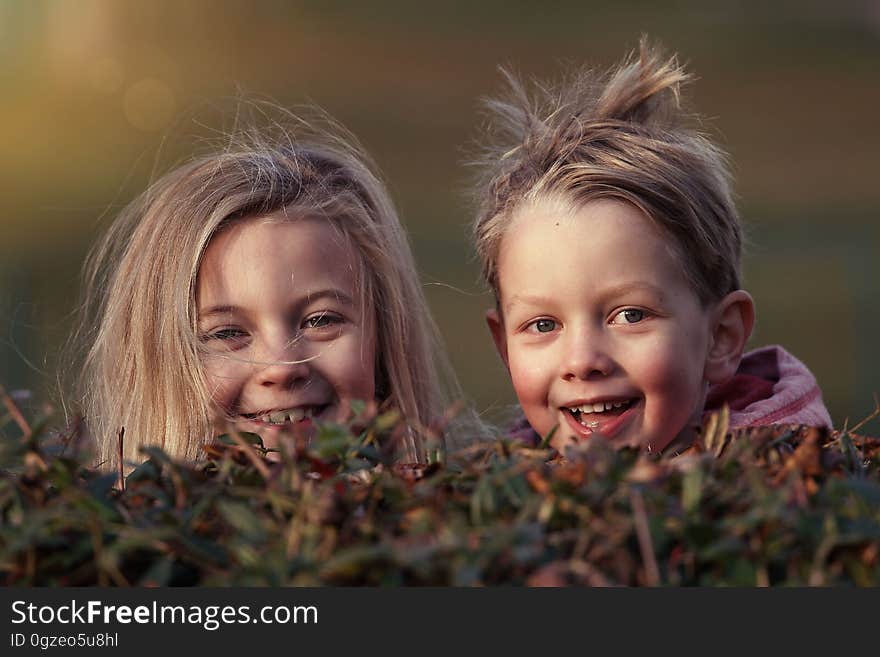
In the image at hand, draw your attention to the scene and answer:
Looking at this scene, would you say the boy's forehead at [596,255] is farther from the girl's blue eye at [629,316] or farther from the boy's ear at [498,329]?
the boy's ear at [498,329]

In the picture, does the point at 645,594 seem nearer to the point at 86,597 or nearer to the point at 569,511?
the point at 569,511

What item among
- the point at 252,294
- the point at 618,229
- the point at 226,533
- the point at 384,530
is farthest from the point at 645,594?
the point at 252,294

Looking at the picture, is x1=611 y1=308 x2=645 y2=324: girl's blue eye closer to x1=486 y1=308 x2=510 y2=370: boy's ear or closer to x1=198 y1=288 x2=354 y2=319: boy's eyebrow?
x1=486 y1=308 x2=510 y2=370: boy's ear

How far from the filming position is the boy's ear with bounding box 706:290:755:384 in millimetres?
2316

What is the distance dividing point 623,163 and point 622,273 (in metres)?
0.27

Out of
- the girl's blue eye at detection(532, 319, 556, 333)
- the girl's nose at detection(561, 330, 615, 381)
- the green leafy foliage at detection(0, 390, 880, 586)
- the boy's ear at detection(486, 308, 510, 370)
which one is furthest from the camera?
the boy's ear at detection(486, 308, 510, 370)

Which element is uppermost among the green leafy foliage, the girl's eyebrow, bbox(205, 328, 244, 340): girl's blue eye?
the girl's eyebrow

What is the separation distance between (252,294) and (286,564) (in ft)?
5.47

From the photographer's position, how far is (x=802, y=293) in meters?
7.79

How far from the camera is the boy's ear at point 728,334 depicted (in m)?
2.32

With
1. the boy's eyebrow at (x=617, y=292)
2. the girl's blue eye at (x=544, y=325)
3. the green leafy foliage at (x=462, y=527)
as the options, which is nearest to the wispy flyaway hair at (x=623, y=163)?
the boy's eyebrow at (x=617, y=292)

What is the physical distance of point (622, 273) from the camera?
2.12 meters

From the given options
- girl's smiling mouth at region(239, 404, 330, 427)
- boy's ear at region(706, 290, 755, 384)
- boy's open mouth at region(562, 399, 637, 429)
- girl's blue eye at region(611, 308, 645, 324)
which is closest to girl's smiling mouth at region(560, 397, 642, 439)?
boy's open mouth at region(562, 399, 637, 429)

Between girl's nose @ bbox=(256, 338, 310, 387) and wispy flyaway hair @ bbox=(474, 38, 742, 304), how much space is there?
46 centimetres
